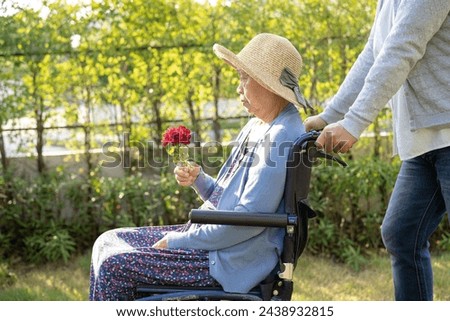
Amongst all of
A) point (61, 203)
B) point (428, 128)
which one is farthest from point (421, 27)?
point (61, 203)

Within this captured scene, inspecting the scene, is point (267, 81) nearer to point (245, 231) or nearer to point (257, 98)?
point (257, 98)

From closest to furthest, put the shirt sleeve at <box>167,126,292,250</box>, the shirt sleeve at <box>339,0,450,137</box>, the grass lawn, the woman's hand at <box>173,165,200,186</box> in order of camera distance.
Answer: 1. the shirt sleeve at <box>339,0,450,137</box>
2. the shirt sleeve at <box>167,126,292,250</box>
3. the woman's hand at <box>173,165,200,186</box>
4. the grass lawn

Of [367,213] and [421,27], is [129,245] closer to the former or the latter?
[421,27]

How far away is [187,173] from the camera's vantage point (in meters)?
3.08

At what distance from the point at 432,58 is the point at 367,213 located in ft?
8.79

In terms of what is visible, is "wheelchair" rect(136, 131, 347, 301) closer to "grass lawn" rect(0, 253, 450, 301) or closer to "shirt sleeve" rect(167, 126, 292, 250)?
"shirt sleeve" rect(167, 126, 292, 250)

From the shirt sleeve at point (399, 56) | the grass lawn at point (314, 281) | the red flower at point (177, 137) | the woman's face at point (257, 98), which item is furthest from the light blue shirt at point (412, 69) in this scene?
the grass lawn at point (314, 281)

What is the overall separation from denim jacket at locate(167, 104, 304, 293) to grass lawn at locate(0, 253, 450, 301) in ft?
5.70

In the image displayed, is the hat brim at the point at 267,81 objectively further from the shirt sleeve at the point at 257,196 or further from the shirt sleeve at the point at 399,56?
the shirt sleeve at the point at 399,56

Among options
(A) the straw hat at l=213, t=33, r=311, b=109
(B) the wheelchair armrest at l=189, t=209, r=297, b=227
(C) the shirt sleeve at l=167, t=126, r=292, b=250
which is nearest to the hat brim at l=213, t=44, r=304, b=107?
(A) the straw hat at l=213, t=33, r=311, b=109

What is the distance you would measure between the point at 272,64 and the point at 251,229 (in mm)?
600

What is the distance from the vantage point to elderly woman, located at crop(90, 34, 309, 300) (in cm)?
273

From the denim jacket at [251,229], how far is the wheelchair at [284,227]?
29mm

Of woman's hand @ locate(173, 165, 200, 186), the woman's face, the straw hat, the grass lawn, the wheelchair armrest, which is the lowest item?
the grass lawn
